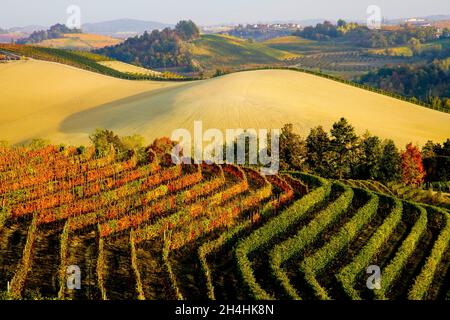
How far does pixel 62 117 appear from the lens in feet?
306

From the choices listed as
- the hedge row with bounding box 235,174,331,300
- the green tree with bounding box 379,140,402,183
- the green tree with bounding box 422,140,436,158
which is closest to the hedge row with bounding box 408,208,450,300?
the hedge row with bounding box 235,174,331,300

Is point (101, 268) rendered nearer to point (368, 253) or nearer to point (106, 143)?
point (368, 253)

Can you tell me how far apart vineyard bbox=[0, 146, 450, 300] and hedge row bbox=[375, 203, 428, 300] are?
9 centimetres

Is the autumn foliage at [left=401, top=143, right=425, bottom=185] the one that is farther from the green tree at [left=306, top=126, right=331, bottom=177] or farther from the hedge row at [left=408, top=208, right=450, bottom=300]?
the hedge row at [left=408, top=208, right=450, bottom=300]

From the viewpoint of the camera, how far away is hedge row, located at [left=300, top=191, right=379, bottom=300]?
25742mm

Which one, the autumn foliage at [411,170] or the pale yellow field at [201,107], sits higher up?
the pale yellow field at [201,107]

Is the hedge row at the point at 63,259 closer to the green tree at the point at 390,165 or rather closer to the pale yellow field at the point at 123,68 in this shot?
the green tree at the point at 390,165

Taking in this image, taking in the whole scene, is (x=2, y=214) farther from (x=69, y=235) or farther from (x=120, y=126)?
(x=120, y=126)

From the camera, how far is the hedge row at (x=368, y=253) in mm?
25719

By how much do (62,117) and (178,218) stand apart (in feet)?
222

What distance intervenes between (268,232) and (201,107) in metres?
53.6

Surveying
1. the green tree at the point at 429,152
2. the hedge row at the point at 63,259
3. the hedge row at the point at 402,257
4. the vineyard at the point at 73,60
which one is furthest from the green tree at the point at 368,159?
the vineyard at the point at 73,60

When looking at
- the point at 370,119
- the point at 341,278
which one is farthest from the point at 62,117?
the point at 341,278

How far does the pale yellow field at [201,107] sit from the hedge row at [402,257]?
127ft
